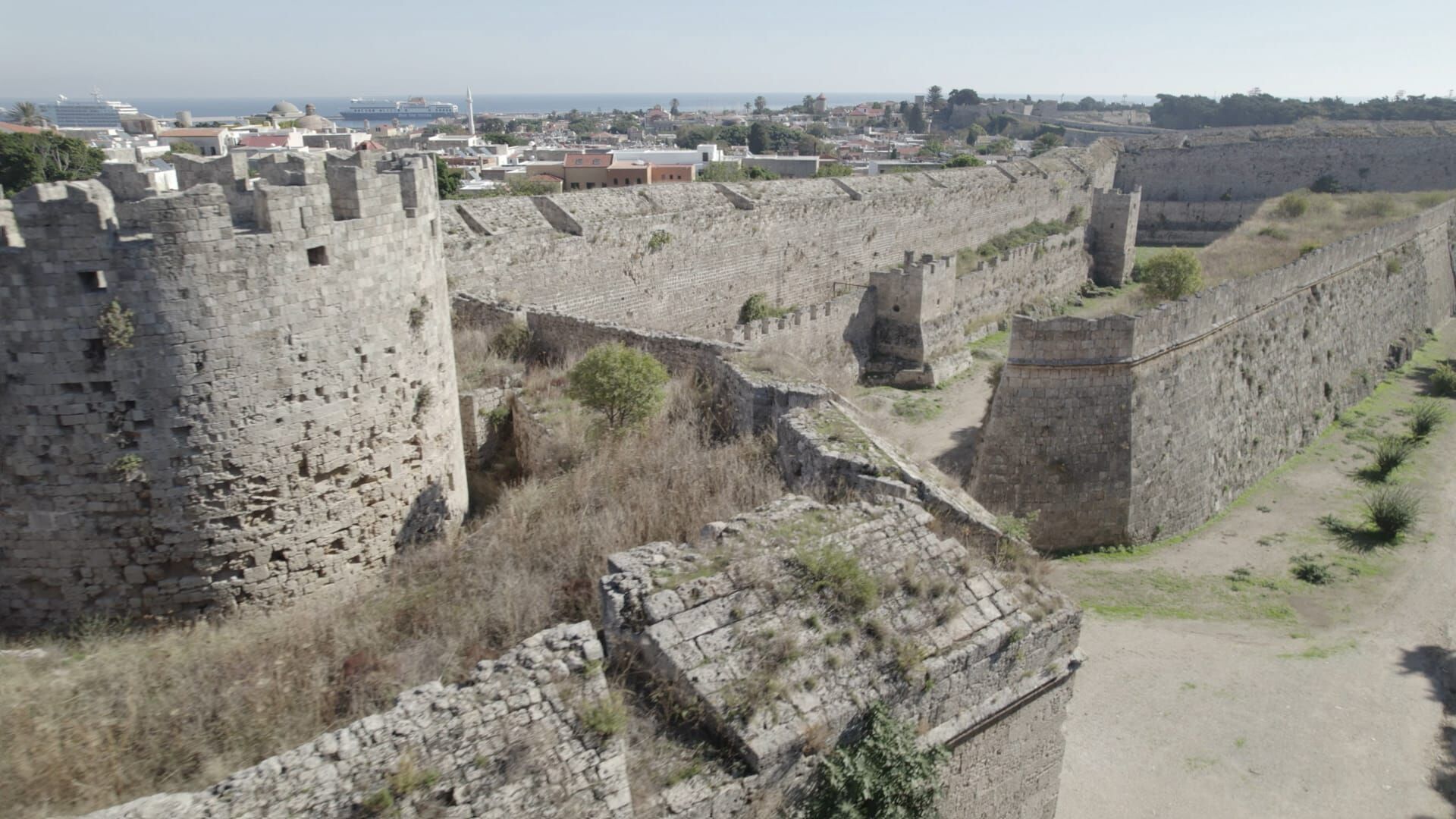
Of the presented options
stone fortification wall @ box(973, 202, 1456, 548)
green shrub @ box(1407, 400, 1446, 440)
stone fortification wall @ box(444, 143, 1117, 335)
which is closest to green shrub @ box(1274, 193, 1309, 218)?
stone fortification wall @ box(444, 143, 1117, 335)

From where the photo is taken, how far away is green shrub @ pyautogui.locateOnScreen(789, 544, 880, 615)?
4672 mm

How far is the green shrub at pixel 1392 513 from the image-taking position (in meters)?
12.5

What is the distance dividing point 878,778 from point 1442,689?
8426 mm

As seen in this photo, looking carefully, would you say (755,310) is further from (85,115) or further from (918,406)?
(85,115)

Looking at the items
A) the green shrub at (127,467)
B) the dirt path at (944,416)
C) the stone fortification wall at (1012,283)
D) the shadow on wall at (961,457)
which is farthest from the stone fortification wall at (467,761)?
the stone fortification wall at (1012,283)

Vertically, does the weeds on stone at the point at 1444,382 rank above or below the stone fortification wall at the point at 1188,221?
below

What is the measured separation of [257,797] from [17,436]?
9.52 ft

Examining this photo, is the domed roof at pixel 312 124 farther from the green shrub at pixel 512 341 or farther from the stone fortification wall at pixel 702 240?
the green shrub at pixel 512 341

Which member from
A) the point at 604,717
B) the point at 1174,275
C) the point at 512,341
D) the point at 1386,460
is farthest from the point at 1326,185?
the point at 604,717

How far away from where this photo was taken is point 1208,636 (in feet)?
32.6

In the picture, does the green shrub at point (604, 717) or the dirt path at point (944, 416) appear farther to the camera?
the dirt path at point (944, 416)

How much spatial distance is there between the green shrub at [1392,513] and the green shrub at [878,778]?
11395mm

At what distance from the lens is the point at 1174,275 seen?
77.3 feet

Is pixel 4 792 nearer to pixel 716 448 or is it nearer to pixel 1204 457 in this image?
pixel 716 448
